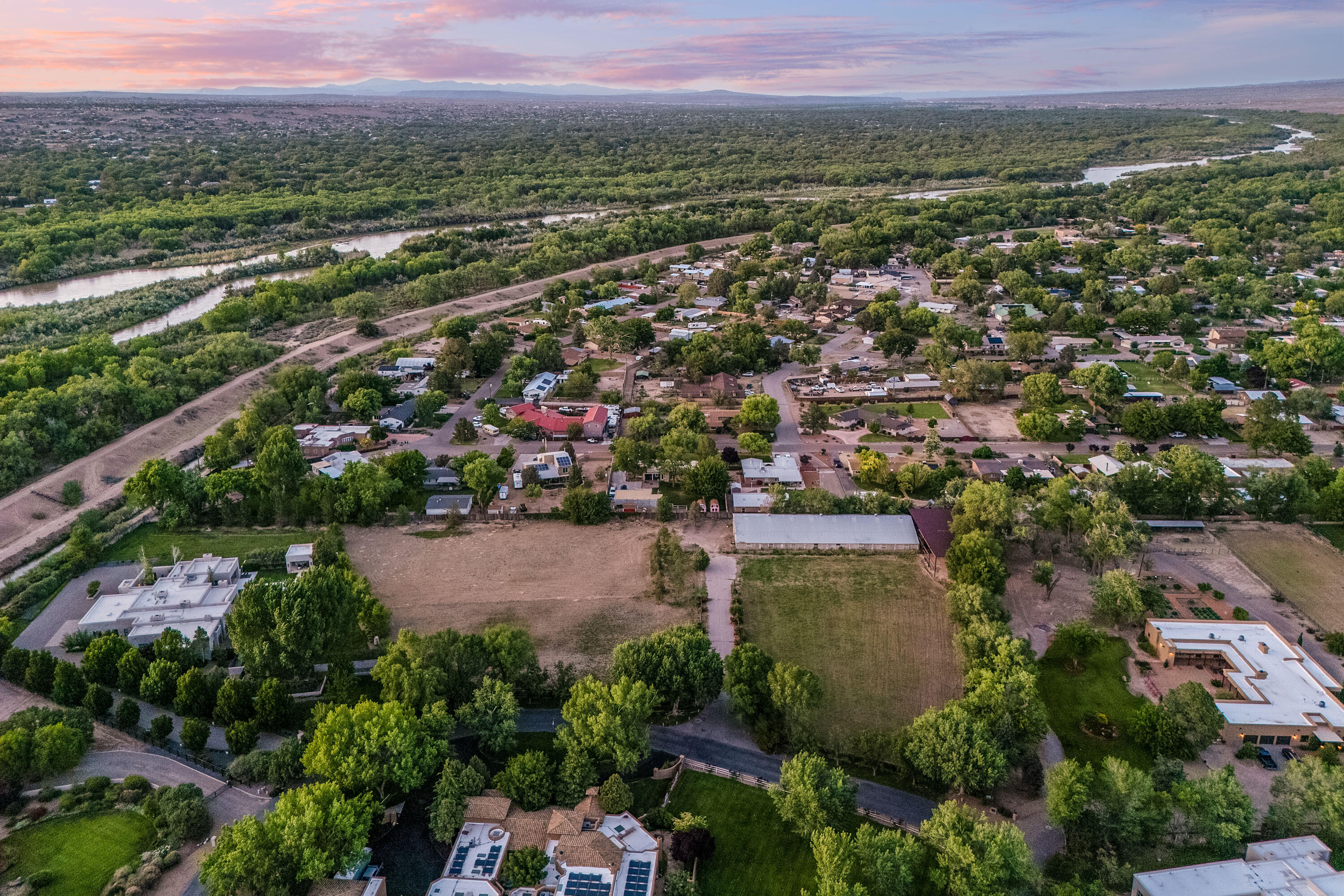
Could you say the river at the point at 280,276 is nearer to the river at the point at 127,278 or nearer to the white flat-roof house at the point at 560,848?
the river at the point at 127,278

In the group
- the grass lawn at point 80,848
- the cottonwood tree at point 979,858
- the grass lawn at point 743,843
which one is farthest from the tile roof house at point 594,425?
the cottonwood tree at point 979,858

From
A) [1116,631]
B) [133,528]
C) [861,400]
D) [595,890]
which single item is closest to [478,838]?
[595,890]

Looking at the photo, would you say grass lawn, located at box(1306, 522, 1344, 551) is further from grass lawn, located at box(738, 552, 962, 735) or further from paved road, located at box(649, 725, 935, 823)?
paved road, located at box(649, 725, 935, 823)

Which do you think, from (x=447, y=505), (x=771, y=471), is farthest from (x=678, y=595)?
(x=447, y=505)

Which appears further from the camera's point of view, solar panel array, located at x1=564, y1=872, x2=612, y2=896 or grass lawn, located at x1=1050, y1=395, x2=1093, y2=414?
grass lawn, located at x1=1050, y1=395, x2=1093, y2=414

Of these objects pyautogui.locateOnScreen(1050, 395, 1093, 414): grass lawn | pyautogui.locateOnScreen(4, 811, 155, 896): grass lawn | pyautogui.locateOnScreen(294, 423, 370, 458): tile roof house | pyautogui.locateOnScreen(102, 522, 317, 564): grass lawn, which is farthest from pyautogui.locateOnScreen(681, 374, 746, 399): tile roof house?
pyautogui.locateOnScreen(4, 811, 155, 896): grass lawn

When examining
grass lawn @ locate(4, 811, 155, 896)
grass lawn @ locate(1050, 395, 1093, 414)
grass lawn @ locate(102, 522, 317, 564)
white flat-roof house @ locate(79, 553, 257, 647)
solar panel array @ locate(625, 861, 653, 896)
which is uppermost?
grass lawn @ locate(1050, 395, 1093, 414)

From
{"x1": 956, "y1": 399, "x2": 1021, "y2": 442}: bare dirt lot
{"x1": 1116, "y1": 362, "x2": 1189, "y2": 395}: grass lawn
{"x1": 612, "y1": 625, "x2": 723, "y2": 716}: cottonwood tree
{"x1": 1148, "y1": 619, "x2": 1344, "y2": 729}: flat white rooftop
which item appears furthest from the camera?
{"x1": 1116, "y1": 362, "x2": 1189, "y2": 395}: grass lawn

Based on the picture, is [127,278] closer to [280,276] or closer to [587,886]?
[280,276]
